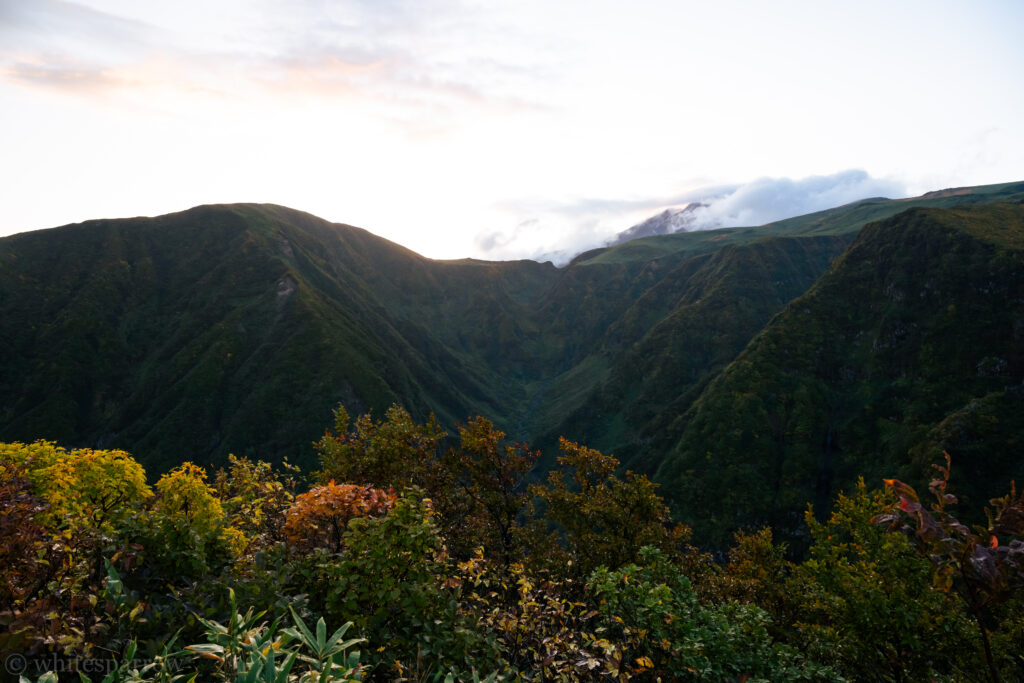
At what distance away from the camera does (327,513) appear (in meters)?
8.50

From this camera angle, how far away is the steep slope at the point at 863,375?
80.8 metres

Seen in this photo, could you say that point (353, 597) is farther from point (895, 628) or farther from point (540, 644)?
point (895, 628)

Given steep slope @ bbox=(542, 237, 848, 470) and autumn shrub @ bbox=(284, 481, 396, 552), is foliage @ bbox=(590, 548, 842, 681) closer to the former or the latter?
autumn shrub @ bbox=(284, 481, 396, 552)

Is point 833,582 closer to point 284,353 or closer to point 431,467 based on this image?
point 431,467

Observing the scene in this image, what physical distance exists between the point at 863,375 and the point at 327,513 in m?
119

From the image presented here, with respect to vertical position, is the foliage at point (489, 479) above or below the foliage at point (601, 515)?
above

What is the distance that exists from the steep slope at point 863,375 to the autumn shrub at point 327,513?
90028 millimetres

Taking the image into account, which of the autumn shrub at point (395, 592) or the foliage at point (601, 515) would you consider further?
the foliage at point (601, 515)

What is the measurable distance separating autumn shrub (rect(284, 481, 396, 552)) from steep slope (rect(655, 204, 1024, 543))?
90028 mm

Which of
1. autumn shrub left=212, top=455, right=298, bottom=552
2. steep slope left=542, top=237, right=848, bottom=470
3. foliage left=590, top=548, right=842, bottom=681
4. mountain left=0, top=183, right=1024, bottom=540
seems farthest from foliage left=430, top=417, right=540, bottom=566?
steep slope left=542, top=237, right=848, bottom=470

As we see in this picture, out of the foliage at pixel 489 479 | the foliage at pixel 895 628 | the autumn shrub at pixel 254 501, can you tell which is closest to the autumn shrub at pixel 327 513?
the autumn shrub at pixel 254 501

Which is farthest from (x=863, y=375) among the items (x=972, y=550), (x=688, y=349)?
(x=972, y=550)

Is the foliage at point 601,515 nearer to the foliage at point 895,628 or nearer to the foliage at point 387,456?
the foliage at point 387,456

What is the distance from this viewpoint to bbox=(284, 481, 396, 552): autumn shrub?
27.7ft
